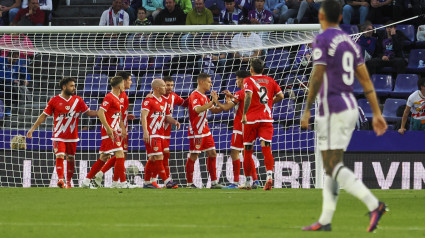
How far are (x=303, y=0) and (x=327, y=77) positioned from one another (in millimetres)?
13293

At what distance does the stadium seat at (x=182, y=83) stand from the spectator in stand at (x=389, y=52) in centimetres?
409

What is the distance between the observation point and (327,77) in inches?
303

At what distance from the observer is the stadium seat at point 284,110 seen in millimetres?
17078

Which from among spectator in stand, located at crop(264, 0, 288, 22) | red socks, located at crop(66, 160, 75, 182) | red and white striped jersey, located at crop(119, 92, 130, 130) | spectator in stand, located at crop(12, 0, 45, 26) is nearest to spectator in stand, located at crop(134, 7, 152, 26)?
spectator in stand, located at crop(12, 0, 45, 26)

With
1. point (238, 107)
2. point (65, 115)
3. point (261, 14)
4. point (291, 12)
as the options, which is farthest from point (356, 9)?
point (65, 115)

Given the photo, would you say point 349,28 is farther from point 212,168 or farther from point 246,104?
point 246,104

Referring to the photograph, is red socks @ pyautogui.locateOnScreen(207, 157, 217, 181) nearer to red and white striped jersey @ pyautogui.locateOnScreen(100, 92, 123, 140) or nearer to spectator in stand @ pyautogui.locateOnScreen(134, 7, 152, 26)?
red and white striped jersey @ pyautogui.locateOnScreen(100, 92, 123, 140)

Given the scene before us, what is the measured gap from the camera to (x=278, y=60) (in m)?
17.3

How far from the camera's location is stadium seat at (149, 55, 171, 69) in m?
17.8

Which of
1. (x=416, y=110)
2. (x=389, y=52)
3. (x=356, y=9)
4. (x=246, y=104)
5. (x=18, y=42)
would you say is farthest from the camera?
(x=356, y=9)

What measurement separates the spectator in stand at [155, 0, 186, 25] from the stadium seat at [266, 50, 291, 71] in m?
3.62

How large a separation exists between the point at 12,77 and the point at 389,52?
7956mm

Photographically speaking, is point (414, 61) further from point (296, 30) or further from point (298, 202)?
point (298, 202)

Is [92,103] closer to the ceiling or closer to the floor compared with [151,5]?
closer to the floor
